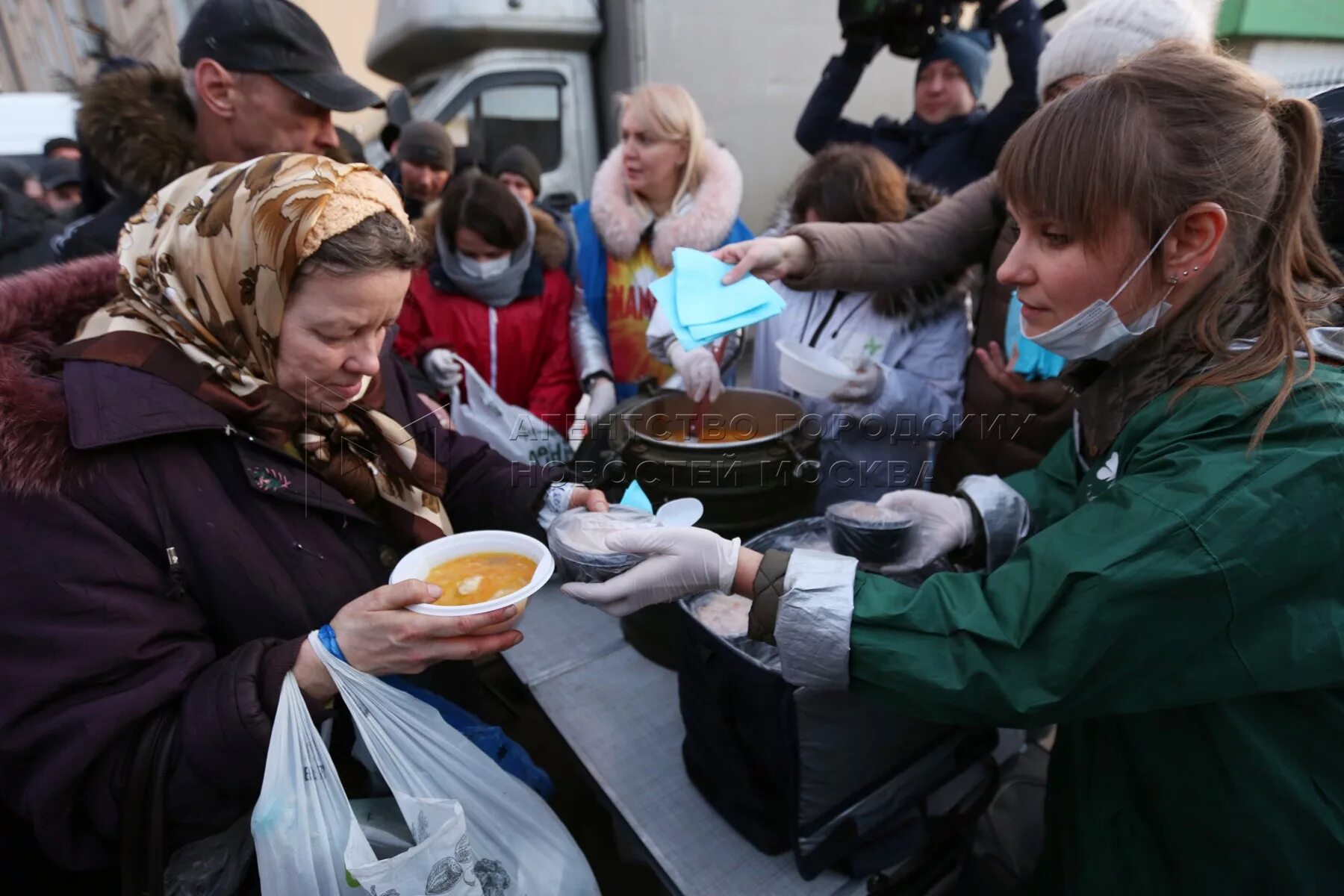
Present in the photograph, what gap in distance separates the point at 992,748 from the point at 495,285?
2.57 m

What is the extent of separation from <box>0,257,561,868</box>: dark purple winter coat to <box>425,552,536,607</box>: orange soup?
24cm

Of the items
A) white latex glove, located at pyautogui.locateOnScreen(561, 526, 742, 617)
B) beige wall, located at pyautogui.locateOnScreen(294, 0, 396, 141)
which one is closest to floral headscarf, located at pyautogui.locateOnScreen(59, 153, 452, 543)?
white latex glove, located at pyautogui.locateOnScreen(561, 526, 742, 617)

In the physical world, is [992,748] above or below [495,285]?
below

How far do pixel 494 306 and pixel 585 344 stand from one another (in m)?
0.45

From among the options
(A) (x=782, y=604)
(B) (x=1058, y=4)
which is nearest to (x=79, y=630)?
(A) (x=782, y=604)

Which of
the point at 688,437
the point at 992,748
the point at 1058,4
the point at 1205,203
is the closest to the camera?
the point at 1205,203

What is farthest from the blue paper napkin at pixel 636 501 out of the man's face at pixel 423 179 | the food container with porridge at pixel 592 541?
the man's face at pixel 423 179

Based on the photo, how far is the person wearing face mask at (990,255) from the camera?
6.40 feet

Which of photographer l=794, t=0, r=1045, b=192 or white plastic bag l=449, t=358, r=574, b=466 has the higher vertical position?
photographer l=794, t=0, r=1045, b=192

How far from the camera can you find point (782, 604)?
1.16 m

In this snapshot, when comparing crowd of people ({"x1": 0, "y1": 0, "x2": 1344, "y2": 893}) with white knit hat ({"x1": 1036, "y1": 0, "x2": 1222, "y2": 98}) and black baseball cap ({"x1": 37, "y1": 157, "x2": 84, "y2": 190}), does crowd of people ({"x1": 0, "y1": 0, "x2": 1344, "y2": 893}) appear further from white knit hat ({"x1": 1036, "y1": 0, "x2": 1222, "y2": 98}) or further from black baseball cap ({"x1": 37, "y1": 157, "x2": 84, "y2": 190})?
black baseball cap ({"x1": 37, "y1": 157, "x2": 84, "y2": 190})

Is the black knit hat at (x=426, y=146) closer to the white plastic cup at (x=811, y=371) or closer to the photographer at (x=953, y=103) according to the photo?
the photographer at (x=953, y=103)

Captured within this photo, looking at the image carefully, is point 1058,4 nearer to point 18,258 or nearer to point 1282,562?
point 1282,562

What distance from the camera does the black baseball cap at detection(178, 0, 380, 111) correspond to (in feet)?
6.57
